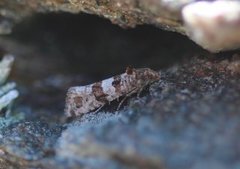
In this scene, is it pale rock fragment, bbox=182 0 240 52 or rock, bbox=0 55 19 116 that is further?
rock, bbox=0 55 19 116

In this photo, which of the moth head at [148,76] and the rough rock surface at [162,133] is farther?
the moth head at [148,76]

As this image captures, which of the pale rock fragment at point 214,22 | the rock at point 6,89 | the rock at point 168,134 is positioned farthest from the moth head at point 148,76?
the rock at point 6,89

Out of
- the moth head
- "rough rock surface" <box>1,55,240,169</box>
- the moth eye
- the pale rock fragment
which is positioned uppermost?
the pale rock fragment

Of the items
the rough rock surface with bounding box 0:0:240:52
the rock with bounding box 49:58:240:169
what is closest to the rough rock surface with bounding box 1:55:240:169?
the rock with bounding box 49:58:240:169

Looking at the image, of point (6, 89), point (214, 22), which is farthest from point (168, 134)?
point (6, 89)

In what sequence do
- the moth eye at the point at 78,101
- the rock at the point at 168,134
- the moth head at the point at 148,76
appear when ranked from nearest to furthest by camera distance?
the rock at the point at 168,134 → the moth head at the point at 148,76 → the moth eye at the point at 78,101

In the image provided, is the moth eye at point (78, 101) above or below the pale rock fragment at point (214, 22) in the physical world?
below

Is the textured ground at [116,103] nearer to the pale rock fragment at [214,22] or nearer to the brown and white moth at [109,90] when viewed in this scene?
the brown and white moth at [109,90]

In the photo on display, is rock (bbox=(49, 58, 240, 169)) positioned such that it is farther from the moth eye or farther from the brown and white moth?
the moth eye
